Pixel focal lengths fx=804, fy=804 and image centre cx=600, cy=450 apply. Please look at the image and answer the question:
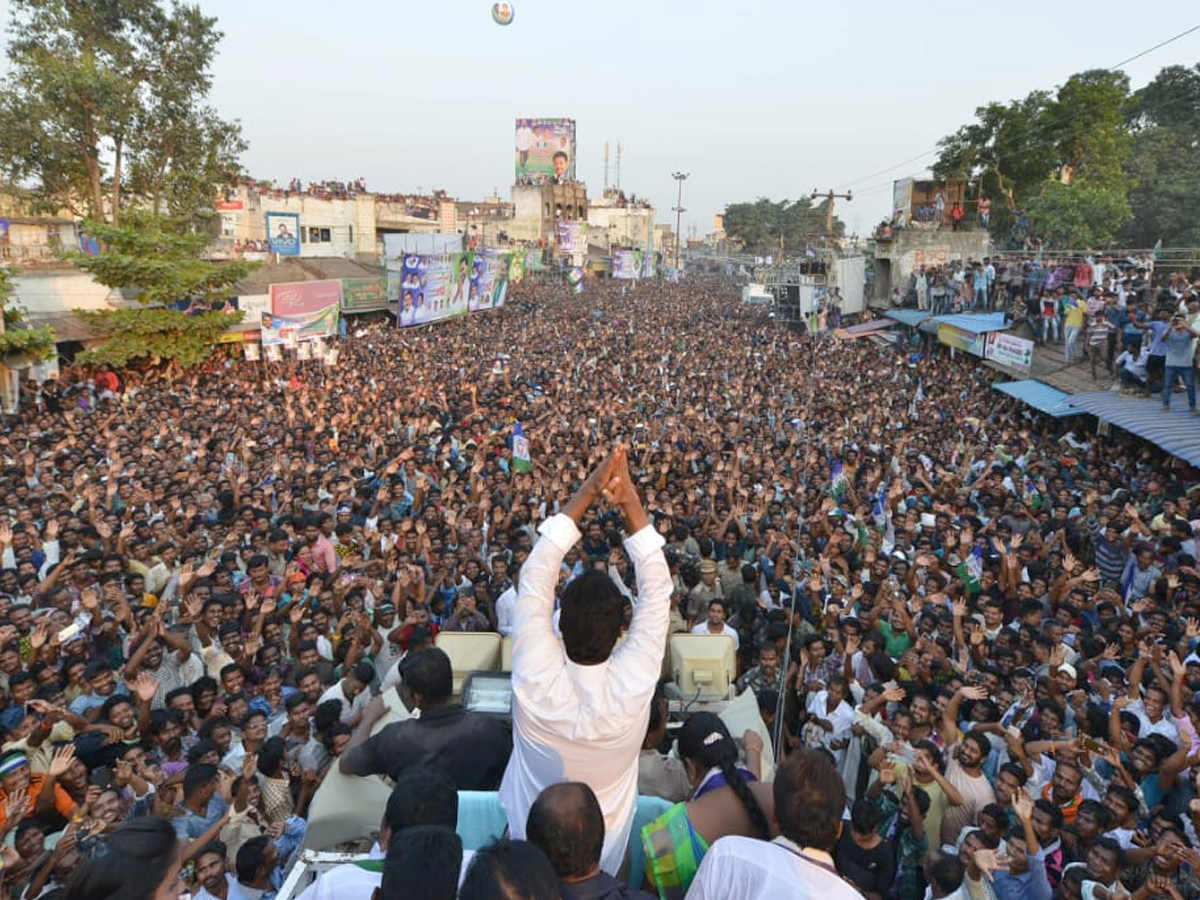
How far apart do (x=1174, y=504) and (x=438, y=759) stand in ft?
26.2

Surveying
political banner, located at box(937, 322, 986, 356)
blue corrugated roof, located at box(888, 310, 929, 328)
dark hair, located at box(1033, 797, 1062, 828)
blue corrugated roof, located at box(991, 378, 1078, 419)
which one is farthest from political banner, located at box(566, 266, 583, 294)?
dark hair, located at box(1033, 797, 1062, 828)

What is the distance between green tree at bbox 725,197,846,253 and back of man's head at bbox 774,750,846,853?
92.0 metres

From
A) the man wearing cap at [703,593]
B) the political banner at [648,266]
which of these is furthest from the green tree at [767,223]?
the man wearing cap at [703,593]

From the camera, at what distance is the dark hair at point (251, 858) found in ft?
10.3

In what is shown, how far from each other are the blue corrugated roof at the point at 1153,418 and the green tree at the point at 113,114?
2201 cm

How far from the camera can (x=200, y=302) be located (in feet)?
53.6

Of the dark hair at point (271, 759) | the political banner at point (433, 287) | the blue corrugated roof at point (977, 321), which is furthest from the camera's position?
the political banner at point (433, 287)

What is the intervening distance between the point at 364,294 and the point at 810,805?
2493cm

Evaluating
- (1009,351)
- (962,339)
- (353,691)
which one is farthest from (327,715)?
(962,339)

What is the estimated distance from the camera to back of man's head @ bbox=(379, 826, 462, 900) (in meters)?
1.62

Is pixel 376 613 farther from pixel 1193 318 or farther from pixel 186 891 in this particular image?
pixel 1193 318

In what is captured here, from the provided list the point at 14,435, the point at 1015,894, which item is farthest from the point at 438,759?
the point at 14,435

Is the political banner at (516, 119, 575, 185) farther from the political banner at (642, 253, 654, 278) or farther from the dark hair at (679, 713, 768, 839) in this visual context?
the dark hair at (679, 713, 768, 839)

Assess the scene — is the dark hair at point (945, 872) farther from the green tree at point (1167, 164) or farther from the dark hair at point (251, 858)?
the green tree at point (1167, 164)
